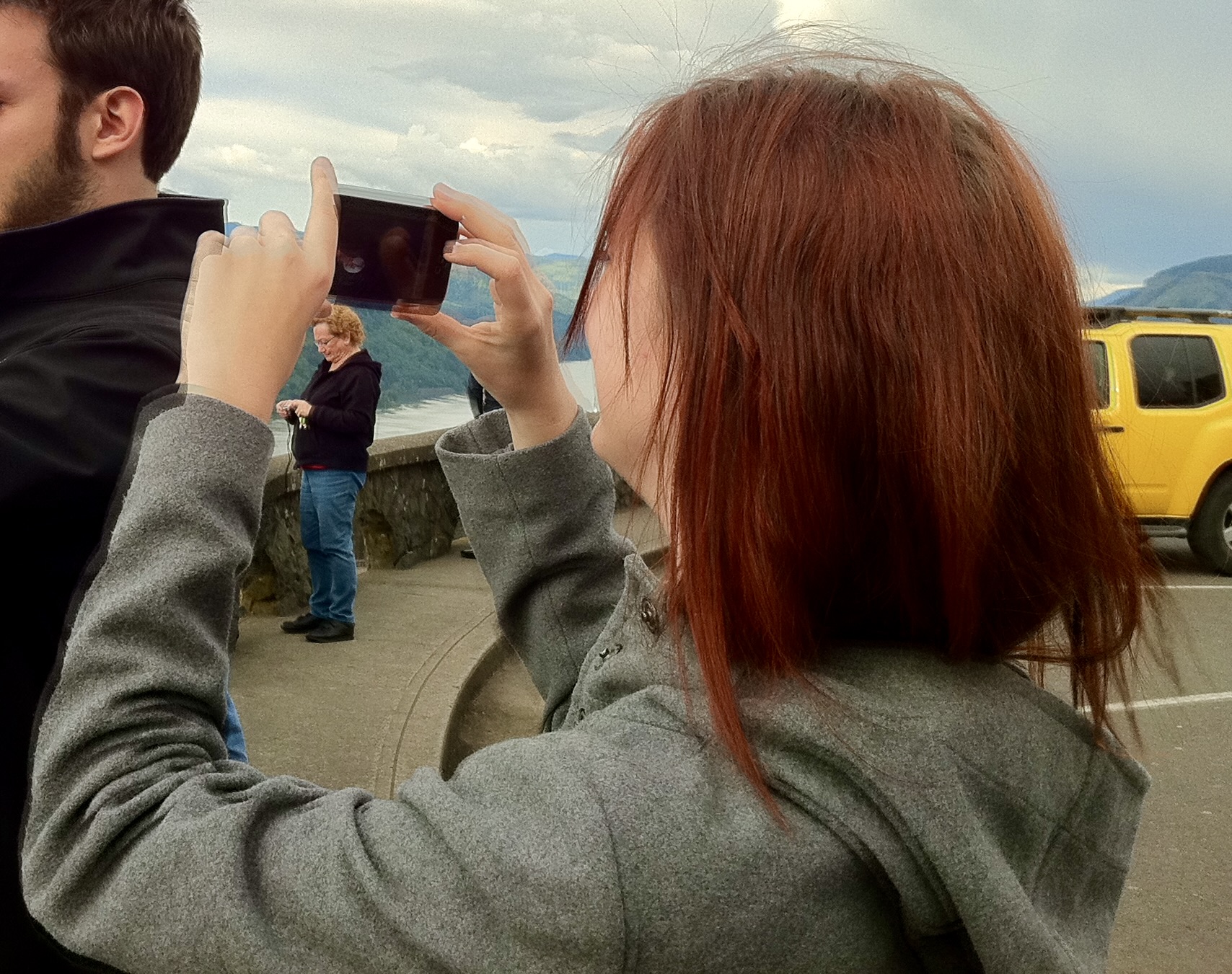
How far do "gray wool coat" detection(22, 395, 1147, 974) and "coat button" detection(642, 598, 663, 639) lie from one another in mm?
19

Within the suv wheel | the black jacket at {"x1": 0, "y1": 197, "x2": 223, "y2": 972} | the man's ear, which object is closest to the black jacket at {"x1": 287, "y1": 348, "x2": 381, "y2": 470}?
the man's ear

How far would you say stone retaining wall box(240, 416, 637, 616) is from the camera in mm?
7004

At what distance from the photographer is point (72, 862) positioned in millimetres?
850

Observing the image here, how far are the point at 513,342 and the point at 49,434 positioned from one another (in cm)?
55

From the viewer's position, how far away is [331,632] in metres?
6.38

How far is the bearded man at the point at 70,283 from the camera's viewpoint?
4.40 ft

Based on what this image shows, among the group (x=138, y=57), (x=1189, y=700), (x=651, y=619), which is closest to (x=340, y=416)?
(x=138, y=57)

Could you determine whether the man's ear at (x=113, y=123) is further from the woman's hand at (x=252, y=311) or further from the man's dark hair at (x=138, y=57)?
the woman's hand at (x=252, y=311)

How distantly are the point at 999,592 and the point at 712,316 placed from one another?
339 mm

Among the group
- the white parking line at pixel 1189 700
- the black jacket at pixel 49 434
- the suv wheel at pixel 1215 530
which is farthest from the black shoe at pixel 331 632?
the suv wheel at pixel 1215 530

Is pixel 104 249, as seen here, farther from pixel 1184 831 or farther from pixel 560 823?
pixel 1184 831

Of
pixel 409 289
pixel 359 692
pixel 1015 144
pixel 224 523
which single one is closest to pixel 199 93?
pixel 409 289

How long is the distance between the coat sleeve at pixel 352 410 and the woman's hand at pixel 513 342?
5.00 m

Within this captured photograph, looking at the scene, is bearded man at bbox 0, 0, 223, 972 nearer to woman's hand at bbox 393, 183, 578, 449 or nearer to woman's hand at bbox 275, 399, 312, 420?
woman's hand at bbox 393, 183, 578, 449
